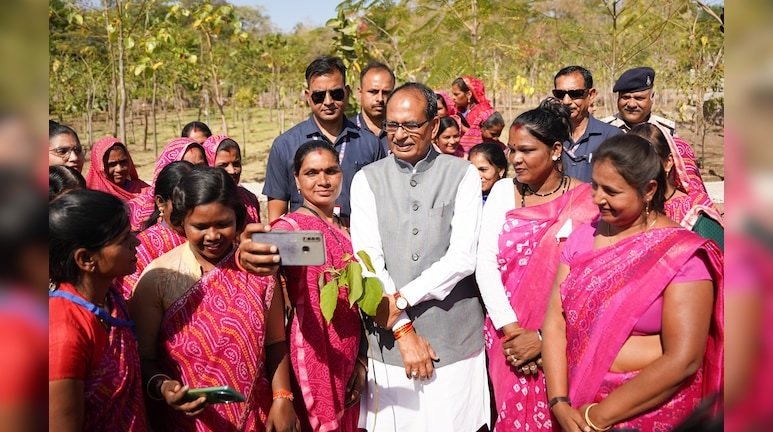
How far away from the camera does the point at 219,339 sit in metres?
2.30

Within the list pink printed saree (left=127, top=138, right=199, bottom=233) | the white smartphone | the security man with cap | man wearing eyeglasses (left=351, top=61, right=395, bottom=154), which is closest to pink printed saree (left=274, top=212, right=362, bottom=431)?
the white smartphone

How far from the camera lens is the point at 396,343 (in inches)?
113

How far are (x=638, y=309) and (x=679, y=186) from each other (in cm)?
119

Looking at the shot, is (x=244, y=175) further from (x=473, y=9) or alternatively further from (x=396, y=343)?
(x=396, y=343)

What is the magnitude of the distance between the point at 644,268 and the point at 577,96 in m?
2.30

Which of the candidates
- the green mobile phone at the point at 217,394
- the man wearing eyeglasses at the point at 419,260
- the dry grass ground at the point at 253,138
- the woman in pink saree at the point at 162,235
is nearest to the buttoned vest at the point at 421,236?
the man wearing eyeglasses at the point at 419,260

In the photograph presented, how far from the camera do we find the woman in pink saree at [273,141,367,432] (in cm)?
269

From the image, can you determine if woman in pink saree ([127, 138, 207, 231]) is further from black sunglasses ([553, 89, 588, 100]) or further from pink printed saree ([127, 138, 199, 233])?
black sunglasses ([553, 89, 588, 100])

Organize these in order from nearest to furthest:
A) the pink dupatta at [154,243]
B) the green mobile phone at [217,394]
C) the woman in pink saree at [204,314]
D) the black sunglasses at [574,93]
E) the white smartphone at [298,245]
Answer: the green mobile phone at [217,394], the white smartphone at [298,245], the woman in pink saree at [204,314], the pink dupatta at [154,243], the black sunglasses at [574,93]

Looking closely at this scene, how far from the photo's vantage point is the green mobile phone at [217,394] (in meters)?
2.00

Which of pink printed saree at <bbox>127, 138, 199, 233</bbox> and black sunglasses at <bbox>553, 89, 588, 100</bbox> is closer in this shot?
pink printed saree at <bbox>127, 138, 199, 233</bbox>

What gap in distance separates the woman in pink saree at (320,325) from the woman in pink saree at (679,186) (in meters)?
1.48

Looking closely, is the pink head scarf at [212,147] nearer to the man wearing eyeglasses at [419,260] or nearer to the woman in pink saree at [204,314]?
the man wearing eyeglasses at [419,260]

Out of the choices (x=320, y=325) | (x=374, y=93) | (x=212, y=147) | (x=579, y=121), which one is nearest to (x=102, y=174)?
(x=212, y=147)
